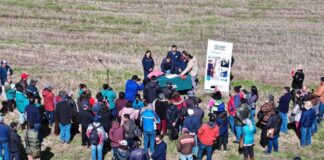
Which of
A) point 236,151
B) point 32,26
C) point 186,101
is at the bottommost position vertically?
point 236,151

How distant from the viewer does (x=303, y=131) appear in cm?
2109

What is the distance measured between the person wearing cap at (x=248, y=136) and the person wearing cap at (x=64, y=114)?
6.05m

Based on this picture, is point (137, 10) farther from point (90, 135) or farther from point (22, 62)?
point (90, 135)

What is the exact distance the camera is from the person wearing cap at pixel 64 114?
19672 millimetres

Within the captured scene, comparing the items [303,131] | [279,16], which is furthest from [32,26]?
[303,131]

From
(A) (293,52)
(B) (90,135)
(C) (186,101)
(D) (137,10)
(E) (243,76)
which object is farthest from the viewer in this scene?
(D) (137,10)

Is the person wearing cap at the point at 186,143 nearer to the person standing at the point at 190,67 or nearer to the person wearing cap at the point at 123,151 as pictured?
the person wearing cap at the point at 123,151

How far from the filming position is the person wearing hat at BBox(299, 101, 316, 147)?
801 inches

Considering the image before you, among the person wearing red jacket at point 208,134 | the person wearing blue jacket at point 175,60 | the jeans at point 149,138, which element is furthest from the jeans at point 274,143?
Answer: the person wearing blue jacket at point 175,60

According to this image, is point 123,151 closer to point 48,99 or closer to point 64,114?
point 64,114

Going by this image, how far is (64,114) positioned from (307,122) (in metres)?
8.75

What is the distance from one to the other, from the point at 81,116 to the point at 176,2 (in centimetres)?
2204

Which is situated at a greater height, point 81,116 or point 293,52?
point 293,52

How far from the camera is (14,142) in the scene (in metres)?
18.1
